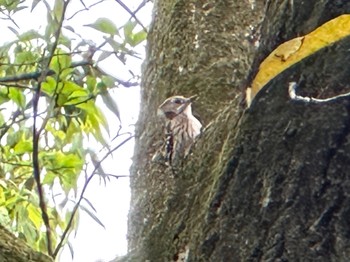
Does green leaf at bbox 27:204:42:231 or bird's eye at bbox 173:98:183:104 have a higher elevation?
green leaf at bbox 27:204:42:231

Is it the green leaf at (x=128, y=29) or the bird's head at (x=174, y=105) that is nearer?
the bird's head at (x=174, y=105)

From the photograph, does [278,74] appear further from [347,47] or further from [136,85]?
[136,85]

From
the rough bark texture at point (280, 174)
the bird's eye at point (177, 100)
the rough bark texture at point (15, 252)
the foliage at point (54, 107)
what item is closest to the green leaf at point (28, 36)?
the foliage at point (54, 107)

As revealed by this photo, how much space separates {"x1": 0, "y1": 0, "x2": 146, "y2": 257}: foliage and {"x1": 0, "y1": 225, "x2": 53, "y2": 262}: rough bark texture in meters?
0.70

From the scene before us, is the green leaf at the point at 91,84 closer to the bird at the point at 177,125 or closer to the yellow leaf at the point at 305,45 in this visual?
the bird at the point at 177,125

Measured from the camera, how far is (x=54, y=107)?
7.57 ft

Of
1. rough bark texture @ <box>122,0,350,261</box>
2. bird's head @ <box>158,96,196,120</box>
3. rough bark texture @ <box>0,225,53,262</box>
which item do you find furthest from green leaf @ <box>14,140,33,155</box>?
rough bark texture @ <box>122,0,350,261</box>

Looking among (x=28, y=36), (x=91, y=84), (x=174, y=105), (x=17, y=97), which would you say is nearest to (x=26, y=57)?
(x=28, y=36)

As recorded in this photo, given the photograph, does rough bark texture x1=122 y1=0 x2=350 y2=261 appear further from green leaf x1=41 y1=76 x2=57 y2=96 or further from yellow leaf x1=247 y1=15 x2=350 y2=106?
green leaf x1=41 y1=76 x2=57 y2=96

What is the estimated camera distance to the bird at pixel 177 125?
198 centimetres

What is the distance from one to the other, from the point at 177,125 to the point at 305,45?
1.02 m

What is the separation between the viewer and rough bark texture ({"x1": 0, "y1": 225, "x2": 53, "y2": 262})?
1.43 m

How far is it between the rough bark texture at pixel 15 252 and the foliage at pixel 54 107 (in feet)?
2.28

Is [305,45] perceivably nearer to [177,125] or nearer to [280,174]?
[280,174]
